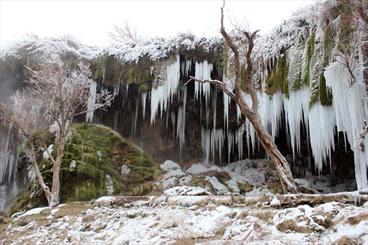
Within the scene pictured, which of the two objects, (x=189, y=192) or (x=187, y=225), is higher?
(x=189, y=192)

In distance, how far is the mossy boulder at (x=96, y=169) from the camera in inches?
503

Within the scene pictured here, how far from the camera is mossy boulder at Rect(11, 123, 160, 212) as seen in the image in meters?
12.8

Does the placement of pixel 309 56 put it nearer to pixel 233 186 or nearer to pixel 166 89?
pixel 233 186

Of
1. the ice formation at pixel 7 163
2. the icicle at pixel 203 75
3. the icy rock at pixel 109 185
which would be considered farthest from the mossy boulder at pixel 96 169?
the icicle at pixel 203 75

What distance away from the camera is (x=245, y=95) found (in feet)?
47.0

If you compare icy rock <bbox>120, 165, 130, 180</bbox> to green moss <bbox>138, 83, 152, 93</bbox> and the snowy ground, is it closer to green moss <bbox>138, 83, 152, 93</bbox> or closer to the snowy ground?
green moss <bbox>138, 83, 152, 93</bbox>

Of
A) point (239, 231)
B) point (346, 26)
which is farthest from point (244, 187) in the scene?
point (239, 231)

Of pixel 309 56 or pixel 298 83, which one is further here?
pixel 298 83

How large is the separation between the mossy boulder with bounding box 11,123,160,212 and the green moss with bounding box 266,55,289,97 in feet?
18.6

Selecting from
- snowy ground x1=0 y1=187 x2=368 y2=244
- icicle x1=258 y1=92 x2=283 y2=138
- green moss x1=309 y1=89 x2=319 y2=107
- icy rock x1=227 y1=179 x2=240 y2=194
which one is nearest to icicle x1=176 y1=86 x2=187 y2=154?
icy rock x1=227 y1=179 x2=240 y2=194

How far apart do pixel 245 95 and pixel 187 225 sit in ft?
30.4

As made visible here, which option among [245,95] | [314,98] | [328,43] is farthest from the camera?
[245,95]

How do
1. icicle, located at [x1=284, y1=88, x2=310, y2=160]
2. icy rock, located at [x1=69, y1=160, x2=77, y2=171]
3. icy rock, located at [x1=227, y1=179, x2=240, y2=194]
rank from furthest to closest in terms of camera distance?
icy rock, located at [x1=227, y1=179, x2=240, y2=194] → icy rock, located at [x1=69, y1=160, x2=77, y2=171] → icicle, located at [x1=284, y1=88, x2=310, y2=160]

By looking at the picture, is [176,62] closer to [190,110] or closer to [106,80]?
[190,110]
